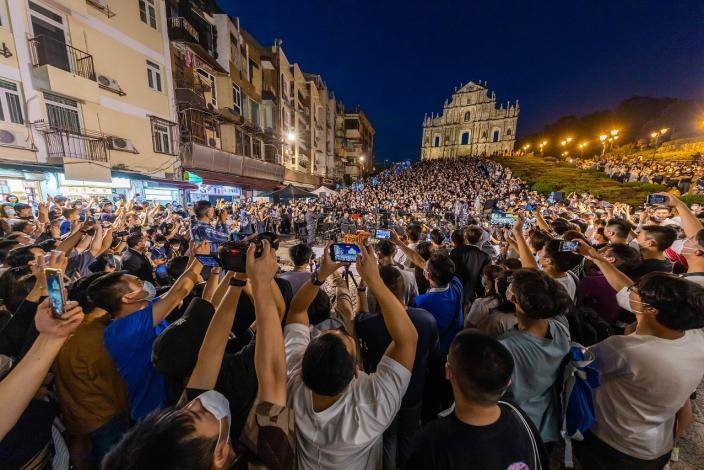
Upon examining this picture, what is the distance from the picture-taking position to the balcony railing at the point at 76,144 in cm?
1034

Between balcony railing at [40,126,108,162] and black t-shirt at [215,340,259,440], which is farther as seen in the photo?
balcony railing at [40,126,108,162]

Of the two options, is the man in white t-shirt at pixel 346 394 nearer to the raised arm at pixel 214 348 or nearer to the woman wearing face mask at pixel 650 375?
the raised arm at pixel 214 348

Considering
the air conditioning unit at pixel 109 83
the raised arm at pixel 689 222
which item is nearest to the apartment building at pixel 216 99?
the air conditioning unit at pixel 109 83

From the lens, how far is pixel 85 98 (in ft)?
36.8

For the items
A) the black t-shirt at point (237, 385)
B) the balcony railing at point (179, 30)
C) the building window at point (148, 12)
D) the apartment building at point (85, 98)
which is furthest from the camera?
the balcony railing at point (179, 30)

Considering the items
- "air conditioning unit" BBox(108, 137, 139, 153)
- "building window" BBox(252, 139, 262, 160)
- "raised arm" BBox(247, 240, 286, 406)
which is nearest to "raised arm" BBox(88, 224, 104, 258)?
"raised arm" BBox(247, 240, 286, 406)

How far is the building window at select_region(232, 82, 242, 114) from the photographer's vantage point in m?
20.3

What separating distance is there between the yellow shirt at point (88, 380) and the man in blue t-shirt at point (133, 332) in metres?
0.11

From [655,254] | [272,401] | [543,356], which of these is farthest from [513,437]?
[655,254]

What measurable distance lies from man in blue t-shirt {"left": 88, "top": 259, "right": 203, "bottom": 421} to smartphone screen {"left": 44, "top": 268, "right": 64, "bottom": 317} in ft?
2.28

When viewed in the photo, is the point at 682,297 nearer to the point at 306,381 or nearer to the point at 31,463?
the point at 306,381

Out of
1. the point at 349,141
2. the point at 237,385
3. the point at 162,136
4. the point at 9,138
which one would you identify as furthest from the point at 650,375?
the point at 349,141

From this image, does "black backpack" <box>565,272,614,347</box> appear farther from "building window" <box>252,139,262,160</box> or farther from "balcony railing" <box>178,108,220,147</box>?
"building window" <box>252,139,262,160</box>

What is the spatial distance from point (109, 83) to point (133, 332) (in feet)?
52.4
